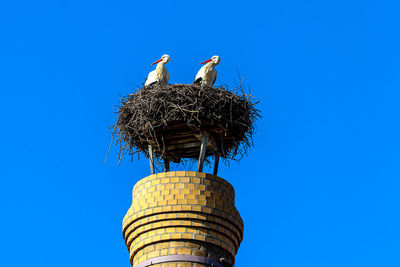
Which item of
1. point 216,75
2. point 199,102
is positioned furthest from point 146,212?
point 216,75

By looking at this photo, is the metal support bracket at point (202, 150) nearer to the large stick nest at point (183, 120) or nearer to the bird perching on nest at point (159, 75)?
the large stick nest at point (183, 120)

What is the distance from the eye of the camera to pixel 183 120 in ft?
50.2

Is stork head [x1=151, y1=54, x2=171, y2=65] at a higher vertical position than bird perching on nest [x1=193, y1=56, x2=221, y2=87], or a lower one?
higher

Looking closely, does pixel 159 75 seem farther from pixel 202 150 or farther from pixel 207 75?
pixel 202 150

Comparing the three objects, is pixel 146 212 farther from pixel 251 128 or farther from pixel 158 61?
pixel 158 61

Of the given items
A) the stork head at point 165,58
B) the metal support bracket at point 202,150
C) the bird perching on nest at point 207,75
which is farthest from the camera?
the stork head at point 165,58

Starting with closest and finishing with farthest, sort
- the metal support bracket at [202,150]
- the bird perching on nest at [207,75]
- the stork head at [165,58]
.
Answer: the metal support bracket at [202,150]
the bird perching on nest at [207,75]
the stork head at [165,58]

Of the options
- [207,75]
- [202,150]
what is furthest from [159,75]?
[202,150]

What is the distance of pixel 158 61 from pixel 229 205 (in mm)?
5926

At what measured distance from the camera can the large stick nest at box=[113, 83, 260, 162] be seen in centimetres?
1535

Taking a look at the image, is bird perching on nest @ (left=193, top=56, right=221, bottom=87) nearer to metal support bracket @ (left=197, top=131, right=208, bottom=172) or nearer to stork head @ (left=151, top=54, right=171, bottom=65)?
stork head @ (left=151, top=54, right=171, bottom=65)

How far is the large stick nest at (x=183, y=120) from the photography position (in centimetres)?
1535

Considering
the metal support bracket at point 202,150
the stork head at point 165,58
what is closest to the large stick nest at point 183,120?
the metal support bracket at point 202,150

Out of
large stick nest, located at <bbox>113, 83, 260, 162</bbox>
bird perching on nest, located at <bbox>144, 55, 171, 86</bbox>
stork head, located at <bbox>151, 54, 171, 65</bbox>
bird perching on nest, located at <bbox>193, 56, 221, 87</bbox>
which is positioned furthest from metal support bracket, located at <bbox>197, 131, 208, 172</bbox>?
stork head, located at <bbox>151, 54, 171, 65</bbox>
